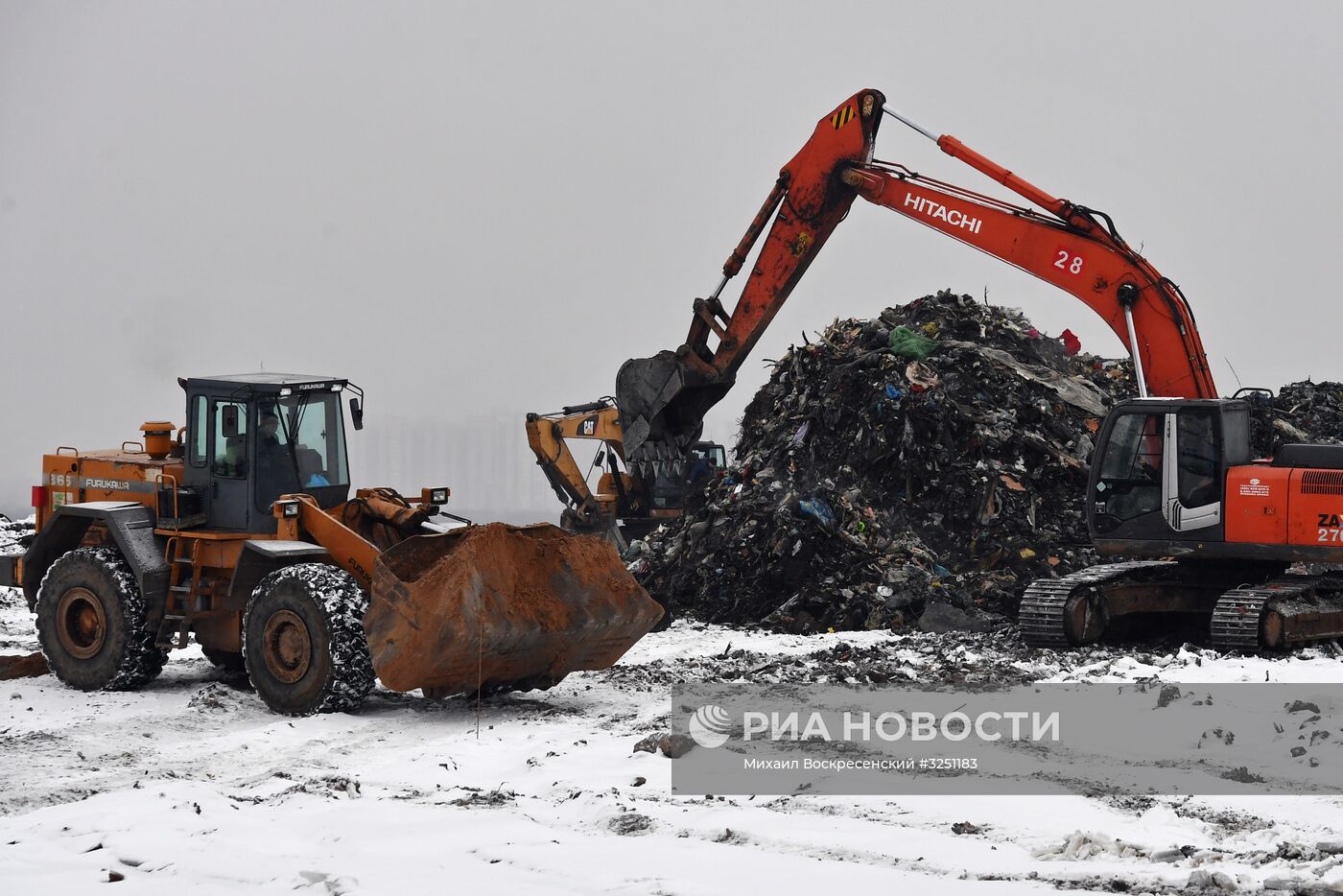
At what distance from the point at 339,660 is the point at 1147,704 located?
4.97 meters

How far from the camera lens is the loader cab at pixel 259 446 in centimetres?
1053

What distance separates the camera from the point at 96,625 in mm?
10914

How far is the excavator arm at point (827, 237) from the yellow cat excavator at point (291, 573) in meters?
4.89

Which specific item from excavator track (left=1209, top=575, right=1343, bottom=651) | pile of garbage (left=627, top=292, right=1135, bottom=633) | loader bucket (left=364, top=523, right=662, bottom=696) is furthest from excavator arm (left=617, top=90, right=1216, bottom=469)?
loader bucket (left=364, top=523, right=662, bottom=696)

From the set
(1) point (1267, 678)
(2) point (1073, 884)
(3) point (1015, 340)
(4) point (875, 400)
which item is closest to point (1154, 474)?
(1) point (1267, 678)

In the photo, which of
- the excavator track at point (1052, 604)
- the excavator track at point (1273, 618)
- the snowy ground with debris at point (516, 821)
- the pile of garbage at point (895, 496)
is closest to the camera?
the snowy ground with debris at point (516, 821)

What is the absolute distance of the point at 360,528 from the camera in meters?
10.6

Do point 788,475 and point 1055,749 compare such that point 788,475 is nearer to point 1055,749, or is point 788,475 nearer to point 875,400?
point 875,400

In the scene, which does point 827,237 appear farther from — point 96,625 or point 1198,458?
point 96,625

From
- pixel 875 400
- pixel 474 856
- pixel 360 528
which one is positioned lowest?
pixel 474 856

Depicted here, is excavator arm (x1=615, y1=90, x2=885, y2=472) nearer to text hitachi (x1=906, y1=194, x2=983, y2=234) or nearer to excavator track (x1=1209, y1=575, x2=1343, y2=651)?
text hitachi (x1=906, y1=194, x2=983, y2=234)

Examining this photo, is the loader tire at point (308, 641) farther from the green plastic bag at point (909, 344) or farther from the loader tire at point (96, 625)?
the green plastic bag at point (909, 344)
